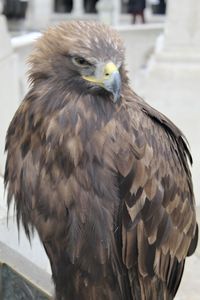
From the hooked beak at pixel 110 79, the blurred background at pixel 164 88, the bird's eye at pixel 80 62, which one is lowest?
the blurred background at pixel 164 88

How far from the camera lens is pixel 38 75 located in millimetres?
1594

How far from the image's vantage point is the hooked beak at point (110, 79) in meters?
1.42

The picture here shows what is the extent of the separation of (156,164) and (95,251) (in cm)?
30

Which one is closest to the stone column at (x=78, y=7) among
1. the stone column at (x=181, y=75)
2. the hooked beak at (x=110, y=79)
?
the stone column at (x=181, y=75)

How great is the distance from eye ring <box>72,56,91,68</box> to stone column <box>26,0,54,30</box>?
1645 cm

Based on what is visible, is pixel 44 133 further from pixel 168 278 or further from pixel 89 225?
pixel 168 278

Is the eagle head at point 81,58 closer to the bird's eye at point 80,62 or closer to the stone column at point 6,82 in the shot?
the bird's eye at point 80,62

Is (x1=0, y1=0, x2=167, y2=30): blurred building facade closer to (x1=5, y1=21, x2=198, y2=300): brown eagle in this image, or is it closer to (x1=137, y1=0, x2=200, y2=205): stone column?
(x1=137, y1=0, x2=200, y2=205): stone column

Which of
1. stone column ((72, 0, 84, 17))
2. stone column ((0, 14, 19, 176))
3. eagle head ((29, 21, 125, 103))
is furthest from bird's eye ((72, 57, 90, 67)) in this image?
stone column ((72, 0, 84, 17))

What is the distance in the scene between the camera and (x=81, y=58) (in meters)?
1.46

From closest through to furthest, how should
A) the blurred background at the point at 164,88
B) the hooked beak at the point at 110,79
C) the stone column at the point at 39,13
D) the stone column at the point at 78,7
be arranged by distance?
the hooked beak at the point at 110,79 < the blurred background at the point at 164,88 < the stone column at the point at 39,13 < the stone column at the point at 78,7

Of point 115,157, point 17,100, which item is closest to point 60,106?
point 115,157

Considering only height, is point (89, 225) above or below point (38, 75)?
below

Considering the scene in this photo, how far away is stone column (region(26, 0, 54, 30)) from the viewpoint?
17.8 meters
